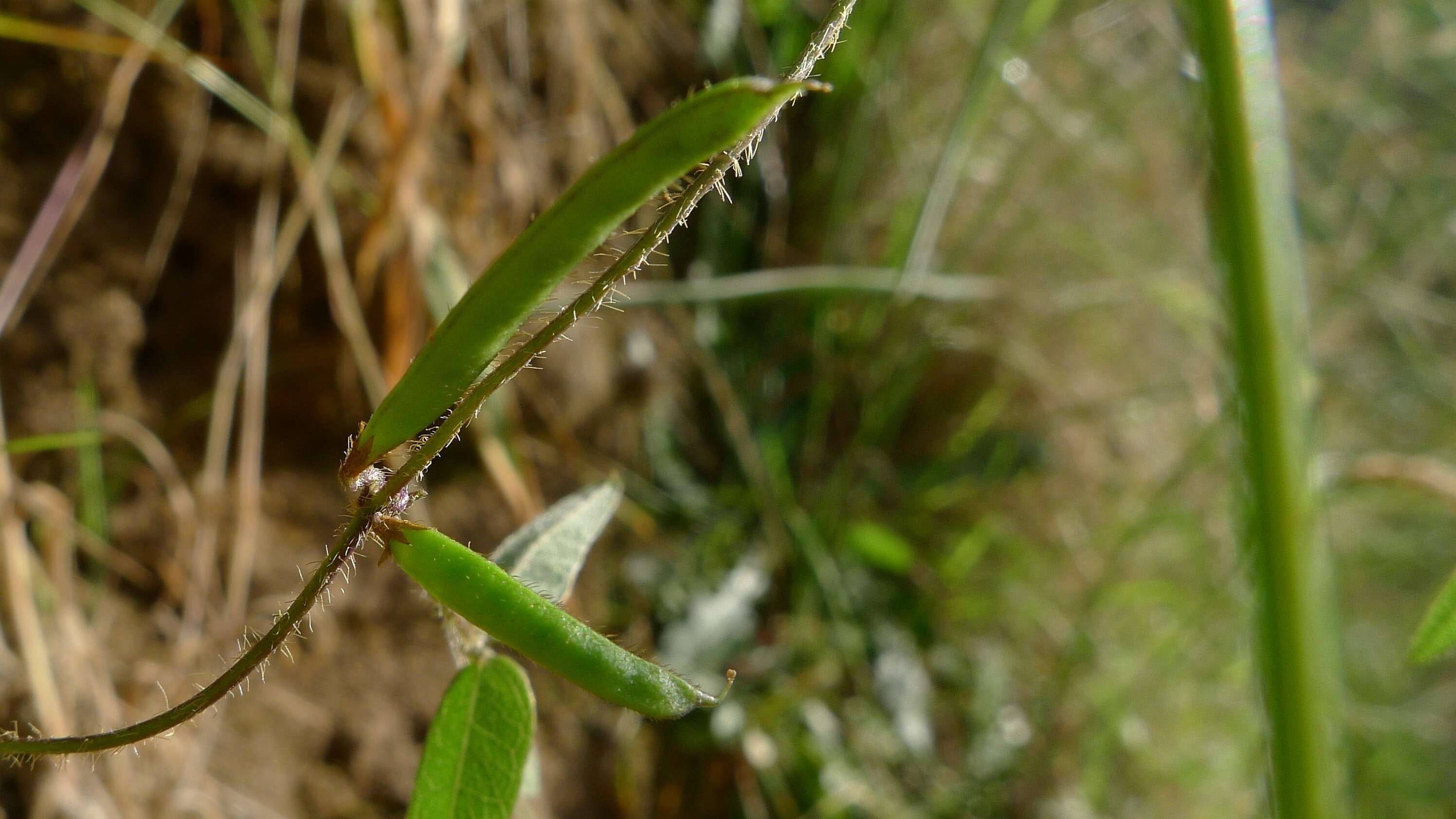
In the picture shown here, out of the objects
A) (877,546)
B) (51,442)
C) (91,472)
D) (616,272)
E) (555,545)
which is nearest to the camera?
(616,272)

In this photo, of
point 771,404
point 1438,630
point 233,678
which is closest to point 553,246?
point 233,678

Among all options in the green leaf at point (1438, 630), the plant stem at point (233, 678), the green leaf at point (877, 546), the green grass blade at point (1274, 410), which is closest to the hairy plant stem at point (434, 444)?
the plant stem at point (233, 678)

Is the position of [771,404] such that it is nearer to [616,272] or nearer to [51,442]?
[51,442]

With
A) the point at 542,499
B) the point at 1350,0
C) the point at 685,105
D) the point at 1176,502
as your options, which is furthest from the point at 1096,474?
the point at 685,105

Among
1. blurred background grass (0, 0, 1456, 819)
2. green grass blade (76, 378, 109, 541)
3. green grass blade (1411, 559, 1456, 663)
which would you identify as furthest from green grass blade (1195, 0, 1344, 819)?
green grass blade (76, 378, 109, 541)

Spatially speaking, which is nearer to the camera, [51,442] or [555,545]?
[555,545]

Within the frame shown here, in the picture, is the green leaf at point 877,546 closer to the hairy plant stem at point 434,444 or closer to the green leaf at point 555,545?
the green leaf at point 555,545
